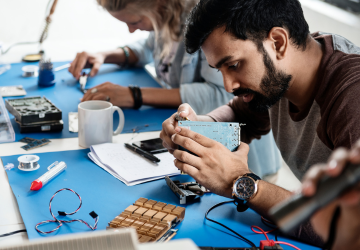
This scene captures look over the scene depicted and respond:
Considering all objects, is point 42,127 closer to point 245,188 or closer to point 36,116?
point 36,116

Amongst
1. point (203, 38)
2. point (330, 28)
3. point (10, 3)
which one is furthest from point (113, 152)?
point (10, 3)

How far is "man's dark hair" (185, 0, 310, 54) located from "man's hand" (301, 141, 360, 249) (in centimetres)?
74

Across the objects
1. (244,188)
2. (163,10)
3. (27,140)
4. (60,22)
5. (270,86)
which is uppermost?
(163,10)

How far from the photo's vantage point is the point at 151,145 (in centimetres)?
126

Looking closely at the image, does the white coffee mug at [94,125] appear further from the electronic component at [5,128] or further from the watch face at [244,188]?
the watch face at [244,188]

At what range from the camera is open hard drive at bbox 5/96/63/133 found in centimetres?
132

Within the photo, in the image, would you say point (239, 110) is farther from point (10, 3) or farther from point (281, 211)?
point (10, 3)

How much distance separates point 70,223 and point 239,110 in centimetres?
81

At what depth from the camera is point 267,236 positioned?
0.86m

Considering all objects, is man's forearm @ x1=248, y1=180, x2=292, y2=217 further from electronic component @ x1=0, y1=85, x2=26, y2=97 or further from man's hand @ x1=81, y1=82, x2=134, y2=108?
electronic component @ x1=0, y1=85, x2=26, y2=97

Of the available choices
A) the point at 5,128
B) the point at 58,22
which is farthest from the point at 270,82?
the point at 58,22

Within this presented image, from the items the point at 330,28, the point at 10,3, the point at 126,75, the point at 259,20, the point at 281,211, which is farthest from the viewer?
the point at 10,3

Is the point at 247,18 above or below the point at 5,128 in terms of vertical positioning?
above

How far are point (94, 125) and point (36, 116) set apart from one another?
0.83 feet
